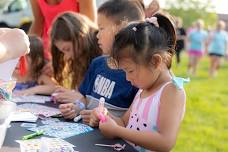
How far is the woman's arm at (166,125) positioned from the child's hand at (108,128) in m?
0.06

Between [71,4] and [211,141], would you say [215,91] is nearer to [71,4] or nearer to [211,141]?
[211,141]

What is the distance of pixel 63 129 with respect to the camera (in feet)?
4.75

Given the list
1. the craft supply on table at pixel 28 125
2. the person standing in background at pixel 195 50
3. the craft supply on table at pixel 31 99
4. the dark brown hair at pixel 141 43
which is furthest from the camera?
the person standing in background at pixel 195 50

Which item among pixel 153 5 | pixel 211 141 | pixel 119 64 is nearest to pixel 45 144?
pixel 119 64

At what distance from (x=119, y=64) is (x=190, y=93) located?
5.08 m

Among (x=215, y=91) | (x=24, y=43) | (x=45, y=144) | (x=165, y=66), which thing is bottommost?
(x=215, y=91)

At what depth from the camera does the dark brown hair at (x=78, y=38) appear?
6.77 ft

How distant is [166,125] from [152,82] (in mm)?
163

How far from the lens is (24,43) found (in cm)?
118

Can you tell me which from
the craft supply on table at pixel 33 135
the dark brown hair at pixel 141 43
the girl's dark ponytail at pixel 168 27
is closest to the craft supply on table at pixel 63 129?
the craft supply on table at pixel 33 135

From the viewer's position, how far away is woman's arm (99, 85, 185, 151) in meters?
1.27

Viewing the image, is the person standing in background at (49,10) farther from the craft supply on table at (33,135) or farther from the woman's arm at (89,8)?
the craft supply on table at (33,135)

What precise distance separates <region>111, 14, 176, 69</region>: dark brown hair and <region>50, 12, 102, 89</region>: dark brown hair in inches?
28.7

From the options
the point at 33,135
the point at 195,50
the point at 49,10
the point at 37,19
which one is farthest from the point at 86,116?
the point at 195,50
